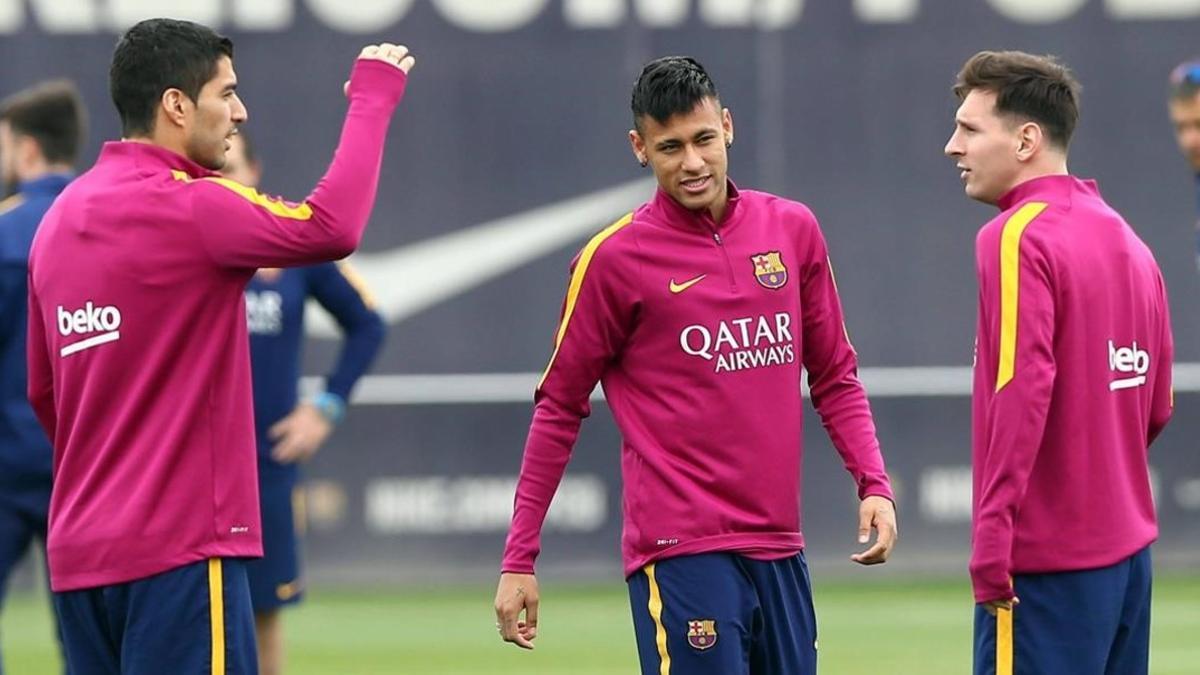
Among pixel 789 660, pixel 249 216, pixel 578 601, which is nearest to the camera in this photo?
pixel 249 216

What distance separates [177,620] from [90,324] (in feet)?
2.22

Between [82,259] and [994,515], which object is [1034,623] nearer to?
[994,515]

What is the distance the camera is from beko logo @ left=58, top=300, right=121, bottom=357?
4.55 m

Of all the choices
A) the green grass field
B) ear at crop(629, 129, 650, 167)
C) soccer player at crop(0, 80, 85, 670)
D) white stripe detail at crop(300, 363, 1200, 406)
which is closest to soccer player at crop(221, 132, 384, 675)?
soccer player at crop(0, 80, 85, 670)

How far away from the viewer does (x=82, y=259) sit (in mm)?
4609

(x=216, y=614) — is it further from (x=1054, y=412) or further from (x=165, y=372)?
(x=1054, y=412)

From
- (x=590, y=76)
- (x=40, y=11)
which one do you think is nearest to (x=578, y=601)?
(x=590, y=76)

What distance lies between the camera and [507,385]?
11344 mm

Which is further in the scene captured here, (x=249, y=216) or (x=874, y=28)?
(x=874, y=28)

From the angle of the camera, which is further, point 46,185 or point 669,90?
point 46,185

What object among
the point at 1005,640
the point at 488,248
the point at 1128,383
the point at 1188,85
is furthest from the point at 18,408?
the point at 488,248

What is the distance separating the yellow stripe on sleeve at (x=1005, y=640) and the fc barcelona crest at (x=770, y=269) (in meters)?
0.92

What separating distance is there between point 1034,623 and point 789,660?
1.89 feet

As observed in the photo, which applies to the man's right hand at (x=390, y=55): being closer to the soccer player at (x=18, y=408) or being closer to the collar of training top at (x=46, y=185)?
the soccer player at (x=18, y=408)
